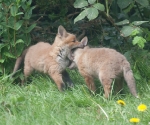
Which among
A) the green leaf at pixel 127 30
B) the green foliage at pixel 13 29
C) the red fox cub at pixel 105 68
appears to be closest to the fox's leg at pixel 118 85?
the red fox cub at pixel 105 68

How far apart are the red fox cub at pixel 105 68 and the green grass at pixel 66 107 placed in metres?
0.18

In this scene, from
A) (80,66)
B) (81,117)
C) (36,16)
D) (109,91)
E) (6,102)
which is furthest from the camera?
(36,16)

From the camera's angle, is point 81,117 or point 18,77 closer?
point 81,117

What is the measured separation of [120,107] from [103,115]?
1.20 ft

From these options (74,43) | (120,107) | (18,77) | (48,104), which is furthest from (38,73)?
(120,107)

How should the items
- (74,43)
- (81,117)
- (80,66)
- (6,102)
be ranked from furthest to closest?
(74,43)
(80,66)
(6,102)
(81,117)

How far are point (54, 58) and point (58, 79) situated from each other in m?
→ 0.42

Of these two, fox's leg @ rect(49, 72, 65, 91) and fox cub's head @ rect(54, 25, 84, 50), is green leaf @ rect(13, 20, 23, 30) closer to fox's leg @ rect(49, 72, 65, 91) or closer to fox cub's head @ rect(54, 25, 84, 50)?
fox cub's head @ rect(54, 25, 84, 50)

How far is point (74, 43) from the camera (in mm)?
7797

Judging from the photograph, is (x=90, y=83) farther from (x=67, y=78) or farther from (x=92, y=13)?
(x=92, y=13)

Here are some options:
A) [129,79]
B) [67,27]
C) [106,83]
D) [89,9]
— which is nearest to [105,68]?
[106,83]

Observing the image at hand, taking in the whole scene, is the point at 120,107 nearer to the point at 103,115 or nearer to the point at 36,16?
the point at 103,115

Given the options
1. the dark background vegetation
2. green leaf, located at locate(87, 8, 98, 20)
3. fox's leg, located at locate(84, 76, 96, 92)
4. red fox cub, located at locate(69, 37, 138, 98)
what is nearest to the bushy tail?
red fox cub, located at locate(69, 37, 138, 98)

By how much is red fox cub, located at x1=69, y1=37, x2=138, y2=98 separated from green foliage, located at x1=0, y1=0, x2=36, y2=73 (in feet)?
3.64
